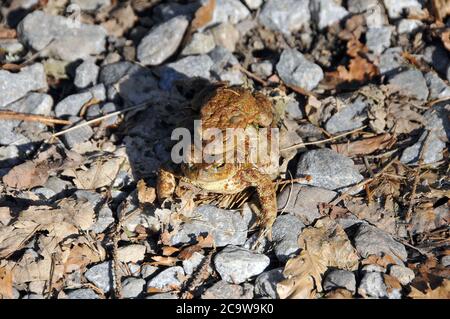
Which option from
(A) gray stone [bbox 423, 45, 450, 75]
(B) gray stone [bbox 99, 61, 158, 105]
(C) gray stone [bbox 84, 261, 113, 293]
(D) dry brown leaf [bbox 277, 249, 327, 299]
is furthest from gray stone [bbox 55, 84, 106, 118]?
(A) gray stone [bbox 423, 45, 450, 75]

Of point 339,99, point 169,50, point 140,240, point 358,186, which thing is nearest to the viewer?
point 140,240

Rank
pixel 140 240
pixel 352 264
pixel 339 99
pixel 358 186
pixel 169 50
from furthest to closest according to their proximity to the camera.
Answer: pixel 169 50 < pixel 339 99 < pixel 358 186 < pixel 140 240 < pixel 352 264

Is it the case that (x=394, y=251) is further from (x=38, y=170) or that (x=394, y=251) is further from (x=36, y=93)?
(x=36, y=93)

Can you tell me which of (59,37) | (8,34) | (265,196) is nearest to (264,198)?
(265,196)

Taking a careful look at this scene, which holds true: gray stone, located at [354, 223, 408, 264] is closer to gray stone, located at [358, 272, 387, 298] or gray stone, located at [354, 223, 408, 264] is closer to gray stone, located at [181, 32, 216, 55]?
gray stone, located at [358, 272, 387, 298]

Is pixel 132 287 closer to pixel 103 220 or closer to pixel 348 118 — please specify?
pixel 103 220

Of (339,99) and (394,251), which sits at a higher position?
(339,99)

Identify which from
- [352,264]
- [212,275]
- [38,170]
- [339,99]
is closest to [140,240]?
[212,275]

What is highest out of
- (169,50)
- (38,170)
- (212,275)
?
(169,50)

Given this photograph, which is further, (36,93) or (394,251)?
(36,93)
